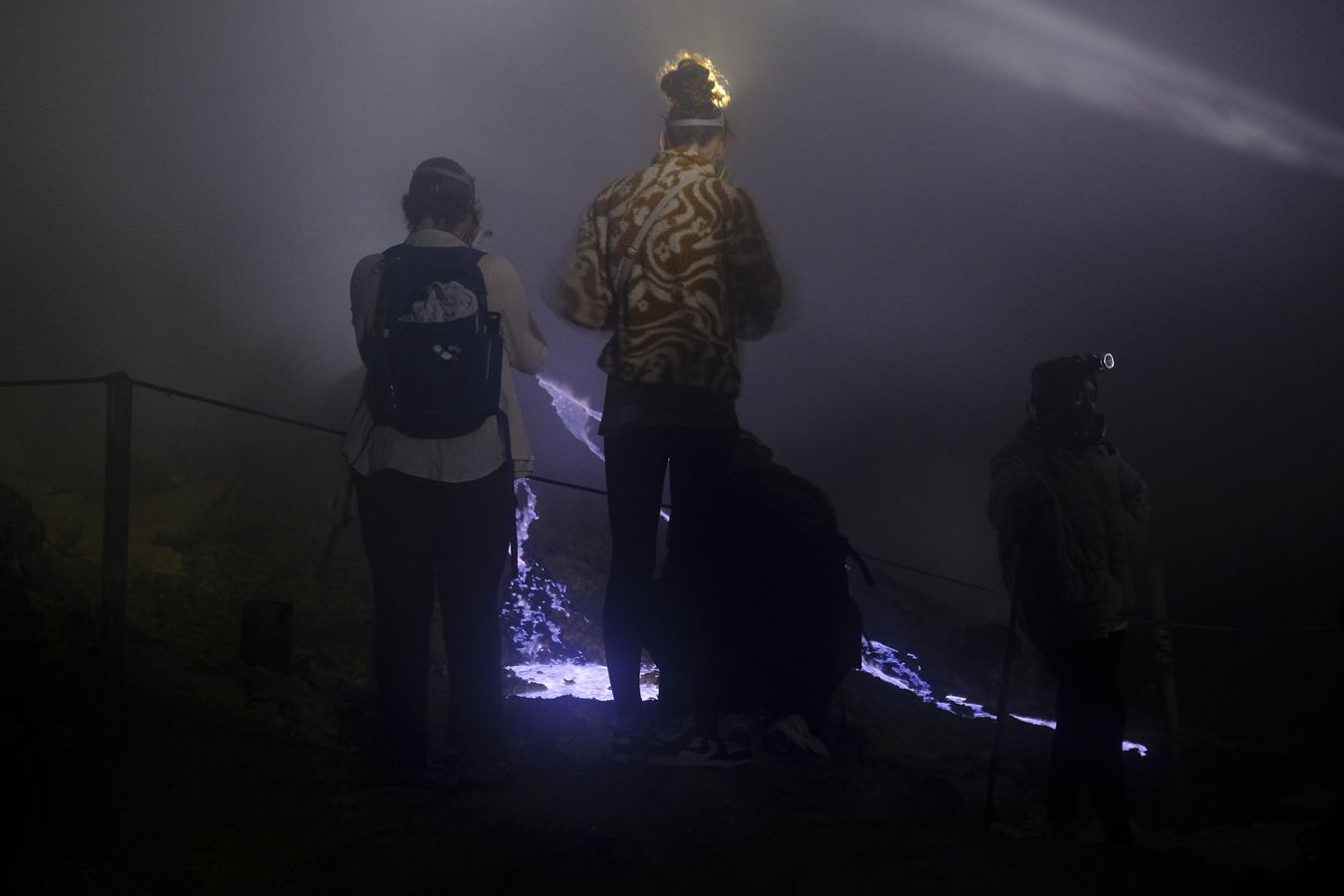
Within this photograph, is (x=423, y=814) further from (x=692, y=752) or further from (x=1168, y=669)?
(x=1168, y=669)

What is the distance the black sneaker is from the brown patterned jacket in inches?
36.3

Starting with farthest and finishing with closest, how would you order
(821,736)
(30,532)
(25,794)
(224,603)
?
(224,603), (30,532), (821,736), (25,794)

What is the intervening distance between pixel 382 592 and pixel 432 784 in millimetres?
472

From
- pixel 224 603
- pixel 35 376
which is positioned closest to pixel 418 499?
pixel 224 603

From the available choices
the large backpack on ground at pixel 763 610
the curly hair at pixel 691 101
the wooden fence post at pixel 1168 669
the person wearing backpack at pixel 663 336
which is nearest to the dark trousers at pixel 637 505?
the person wearing backpack at pixel 663 336

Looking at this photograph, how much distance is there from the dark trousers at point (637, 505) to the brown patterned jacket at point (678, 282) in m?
0.15

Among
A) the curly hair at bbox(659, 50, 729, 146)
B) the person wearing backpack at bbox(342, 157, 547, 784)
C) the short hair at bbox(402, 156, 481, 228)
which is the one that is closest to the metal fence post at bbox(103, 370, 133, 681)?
the person wearing backpack at bbox(342, 157, 547, 784)

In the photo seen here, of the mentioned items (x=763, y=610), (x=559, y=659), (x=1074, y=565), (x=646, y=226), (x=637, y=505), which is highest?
(x=646, y=226)

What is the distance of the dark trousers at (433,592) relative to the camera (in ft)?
7.70

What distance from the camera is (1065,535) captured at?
2836 millimetres

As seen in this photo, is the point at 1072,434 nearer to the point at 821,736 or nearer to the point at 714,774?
the point at 821,736

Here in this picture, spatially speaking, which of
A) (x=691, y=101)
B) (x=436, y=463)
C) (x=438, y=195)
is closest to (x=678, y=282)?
(x=691, y=101)

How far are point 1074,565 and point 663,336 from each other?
4.54ft

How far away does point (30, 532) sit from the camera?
3.79 meters
